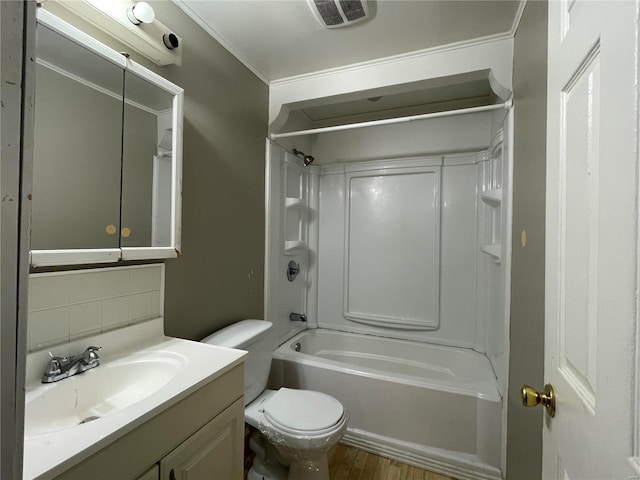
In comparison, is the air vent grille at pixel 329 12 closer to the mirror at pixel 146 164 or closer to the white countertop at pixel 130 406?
the mirror at pixel 146 164

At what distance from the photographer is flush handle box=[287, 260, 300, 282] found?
8.07 feet

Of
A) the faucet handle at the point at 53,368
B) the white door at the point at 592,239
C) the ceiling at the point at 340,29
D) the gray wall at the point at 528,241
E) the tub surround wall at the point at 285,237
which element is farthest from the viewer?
the tub surround wall at the point at 285,237

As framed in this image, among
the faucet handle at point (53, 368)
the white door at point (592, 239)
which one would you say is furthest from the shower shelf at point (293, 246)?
the white door at point (592, 239)

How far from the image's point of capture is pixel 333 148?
2.72 metres

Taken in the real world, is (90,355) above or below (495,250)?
below

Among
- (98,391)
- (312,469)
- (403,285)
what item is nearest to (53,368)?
(98,391)

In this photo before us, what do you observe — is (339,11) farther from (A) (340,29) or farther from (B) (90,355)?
(B) (90,355)

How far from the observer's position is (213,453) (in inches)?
38.3

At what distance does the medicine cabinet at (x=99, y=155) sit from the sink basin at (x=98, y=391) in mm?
377

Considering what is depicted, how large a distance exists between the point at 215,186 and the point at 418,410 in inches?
68.9

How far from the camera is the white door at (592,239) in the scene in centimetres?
39

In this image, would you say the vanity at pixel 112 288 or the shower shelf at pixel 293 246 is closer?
the vanity at pixel 112 288

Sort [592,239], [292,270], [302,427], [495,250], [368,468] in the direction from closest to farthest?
1. [592,239]
2. [302,427]
3. [368,468]
4. [495,250]
5. [292,270]

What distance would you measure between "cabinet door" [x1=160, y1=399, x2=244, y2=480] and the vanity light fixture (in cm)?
149
